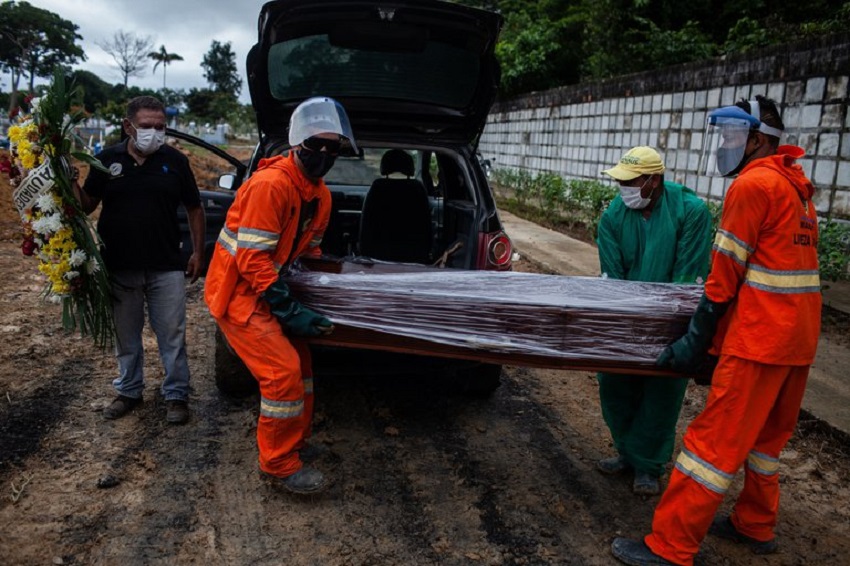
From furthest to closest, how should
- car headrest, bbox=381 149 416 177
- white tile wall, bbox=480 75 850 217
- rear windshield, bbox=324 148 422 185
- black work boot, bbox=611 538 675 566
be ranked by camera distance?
rear windshield, bbox=324 148 422 185, white tile wall, bbox=480 75 850 217, car headrest, bbox=381 149 416 177, black work boot, bbox=611 538 675 566

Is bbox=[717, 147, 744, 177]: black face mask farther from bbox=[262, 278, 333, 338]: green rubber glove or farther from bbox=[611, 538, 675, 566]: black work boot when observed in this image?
bbox=[262, 278, 333, 338]: green rubber glove

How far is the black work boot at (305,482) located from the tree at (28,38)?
3936 cm

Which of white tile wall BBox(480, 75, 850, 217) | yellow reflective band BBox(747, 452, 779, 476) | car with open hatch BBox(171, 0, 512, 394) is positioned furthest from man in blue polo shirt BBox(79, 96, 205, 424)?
white tile wall BBox(480, 75, 850, 217)

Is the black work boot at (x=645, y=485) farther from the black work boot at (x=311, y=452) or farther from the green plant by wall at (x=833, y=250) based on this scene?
the green plant by wall at (x=833, y=250)

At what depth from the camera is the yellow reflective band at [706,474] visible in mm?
2500

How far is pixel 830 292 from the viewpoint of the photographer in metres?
5.96

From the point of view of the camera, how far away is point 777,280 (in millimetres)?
2449

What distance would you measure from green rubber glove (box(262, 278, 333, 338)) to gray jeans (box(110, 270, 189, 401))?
1.23m

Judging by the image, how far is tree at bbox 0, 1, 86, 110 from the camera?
121ft

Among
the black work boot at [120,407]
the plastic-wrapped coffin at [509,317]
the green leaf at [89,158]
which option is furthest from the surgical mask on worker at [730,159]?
the black work boot at [120,407]

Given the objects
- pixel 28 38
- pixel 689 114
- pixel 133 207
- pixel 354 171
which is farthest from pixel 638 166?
pixel 28 38

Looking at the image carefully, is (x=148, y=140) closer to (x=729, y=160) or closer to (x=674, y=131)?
(x=729, y=160)

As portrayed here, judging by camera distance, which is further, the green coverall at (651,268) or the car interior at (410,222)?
the car interior at (410,222)

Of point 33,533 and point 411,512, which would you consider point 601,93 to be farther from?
point 33,533
